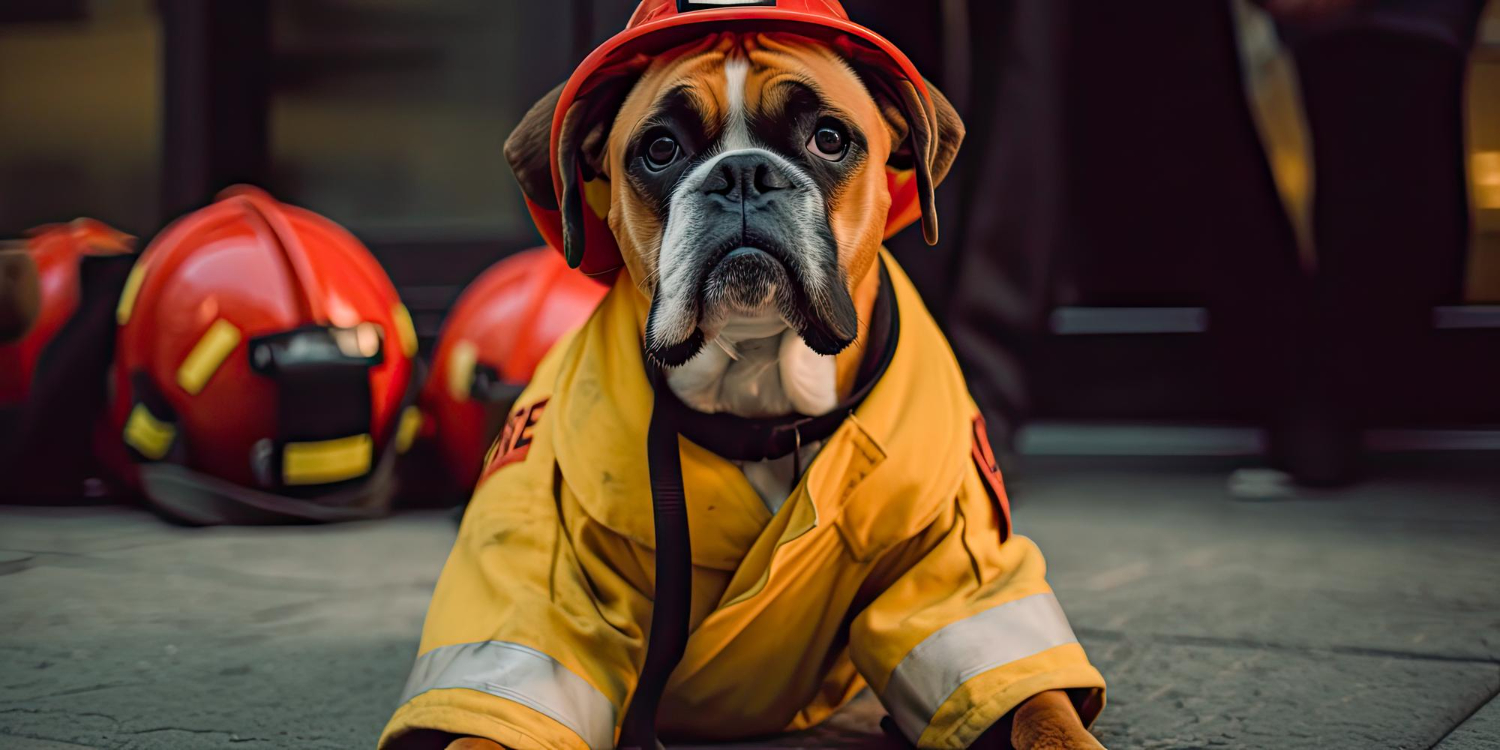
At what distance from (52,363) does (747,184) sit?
2917 mm

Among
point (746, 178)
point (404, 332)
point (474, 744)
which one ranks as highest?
point (746, 178)

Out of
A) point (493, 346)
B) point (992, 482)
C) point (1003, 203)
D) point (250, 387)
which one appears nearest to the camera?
point (992, 482)

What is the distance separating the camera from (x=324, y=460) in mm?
3662

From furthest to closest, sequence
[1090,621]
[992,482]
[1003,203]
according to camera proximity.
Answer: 1. [1003,203]
2. [1090,621]
3. [992,482]

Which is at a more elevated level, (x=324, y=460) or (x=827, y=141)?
(x=827, y=141)

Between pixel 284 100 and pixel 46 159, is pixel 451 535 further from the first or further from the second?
pixel 46 159

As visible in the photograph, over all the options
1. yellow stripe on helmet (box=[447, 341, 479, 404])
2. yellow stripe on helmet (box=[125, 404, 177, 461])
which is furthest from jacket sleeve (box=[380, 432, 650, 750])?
yellow stripe on helmet (box=[125, 404, 177, 461])

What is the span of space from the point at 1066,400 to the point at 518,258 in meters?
2.17

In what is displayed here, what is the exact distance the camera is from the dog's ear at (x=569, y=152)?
191 cm

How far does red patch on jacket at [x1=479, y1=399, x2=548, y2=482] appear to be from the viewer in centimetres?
197

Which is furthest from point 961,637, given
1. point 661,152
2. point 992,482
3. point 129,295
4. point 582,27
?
point 582,27

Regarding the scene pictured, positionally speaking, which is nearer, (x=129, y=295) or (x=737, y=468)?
(x=737, y=468)

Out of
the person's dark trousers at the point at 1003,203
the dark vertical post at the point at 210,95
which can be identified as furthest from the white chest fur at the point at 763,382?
the dark vertical post at the point at 210,95

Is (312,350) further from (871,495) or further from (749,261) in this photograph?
(871,495)
